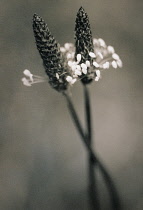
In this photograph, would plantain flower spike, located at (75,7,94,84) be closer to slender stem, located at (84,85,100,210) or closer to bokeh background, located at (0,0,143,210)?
slender stem, located at (84,85,100,210)

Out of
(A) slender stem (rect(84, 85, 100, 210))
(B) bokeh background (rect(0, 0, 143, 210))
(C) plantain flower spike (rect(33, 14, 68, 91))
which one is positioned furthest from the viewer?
(B) bokeh background (rect(0, 0, 143, 210))

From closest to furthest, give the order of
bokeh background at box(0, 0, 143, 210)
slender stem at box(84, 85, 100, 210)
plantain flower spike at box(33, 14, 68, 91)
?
plantain flower spike at box(33, 14, 68, 91)
slender stem at box(84, 85, 100, 210)
bokeh background at box(0, 0, 143, 210)

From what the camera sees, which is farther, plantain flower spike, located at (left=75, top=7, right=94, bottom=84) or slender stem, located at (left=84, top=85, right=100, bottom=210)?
slender stem, located at (left=84, top=85, right=100, bottom=210)

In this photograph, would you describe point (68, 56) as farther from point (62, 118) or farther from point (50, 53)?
point (62, 118)

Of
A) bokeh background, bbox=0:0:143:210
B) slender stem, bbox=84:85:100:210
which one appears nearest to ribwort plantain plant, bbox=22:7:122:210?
slender stem, bbox=84:85:100:210

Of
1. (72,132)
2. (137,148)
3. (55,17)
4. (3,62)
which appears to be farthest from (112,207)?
(55,17)
